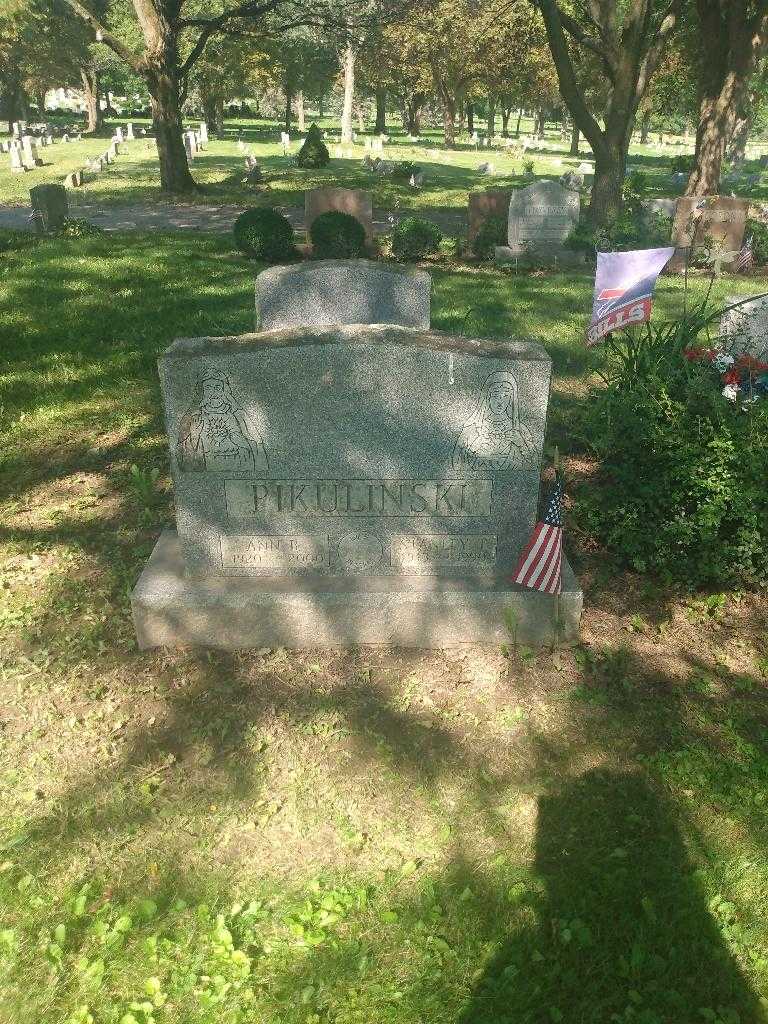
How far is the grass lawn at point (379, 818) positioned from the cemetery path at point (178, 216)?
14699mm

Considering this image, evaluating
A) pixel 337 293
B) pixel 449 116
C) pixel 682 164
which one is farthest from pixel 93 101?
pixel 337 293

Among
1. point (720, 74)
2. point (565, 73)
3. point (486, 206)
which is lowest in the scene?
point (486, 206)

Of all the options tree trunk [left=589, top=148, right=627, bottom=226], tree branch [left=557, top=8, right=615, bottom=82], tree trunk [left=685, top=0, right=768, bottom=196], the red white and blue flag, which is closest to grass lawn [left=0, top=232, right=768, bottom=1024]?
the red white and blue flag

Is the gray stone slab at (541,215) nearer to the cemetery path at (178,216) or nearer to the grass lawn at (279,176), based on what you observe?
the cemetery path at (178,216)

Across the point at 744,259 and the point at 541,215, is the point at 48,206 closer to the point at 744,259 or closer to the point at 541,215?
the point at 541,215

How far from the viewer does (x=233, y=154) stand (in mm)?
38438

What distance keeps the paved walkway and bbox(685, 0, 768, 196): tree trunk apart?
642 cm

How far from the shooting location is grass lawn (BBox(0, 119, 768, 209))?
2278 centimetres

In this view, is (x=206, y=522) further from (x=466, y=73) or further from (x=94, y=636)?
(x=466, y=73)

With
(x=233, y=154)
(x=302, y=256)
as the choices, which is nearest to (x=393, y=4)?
(x=302, y=256)

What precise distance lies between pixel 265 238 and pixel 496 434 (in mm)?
10877

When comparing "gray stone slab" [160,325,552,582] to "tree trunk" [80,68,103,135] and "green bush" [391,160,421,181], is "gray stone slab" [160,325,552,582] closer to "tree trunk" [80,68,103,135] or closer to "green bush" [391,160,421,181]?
"green bush" [391,160,421,181]

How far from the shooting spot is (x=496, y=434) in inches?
155

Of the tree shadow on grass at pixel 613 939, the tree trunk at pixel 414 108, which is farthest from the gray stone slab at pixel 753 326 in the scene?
the tree trunk at pixel 414 108
